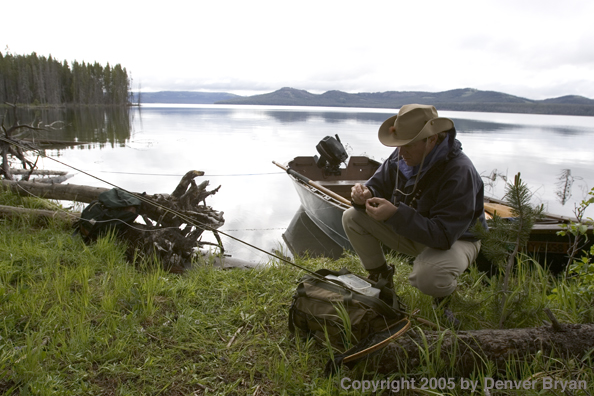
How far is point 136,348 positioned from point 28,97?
73.1 meters

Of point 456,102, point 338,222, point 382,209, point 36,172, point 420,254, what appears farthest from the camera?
point 456,102

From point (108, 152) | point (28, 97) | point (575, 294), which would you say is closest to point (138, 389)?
point (575, 294)

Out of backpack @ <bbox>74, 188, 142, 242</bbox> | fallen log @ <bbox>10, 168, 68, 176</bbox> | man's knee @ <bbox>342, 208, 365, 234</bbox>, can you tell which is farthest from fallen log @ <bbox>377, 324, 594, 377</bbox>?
fallen log @ <bbox>10, 168, 68, 176</bbox>

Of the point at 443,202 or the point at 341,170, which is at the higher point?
the point at 443,202

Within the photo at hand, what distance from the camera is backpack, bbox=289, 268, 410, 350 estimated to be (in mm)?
2244

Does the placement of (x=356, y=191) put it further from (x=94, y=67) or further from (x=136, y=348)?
(x=94, y=67)

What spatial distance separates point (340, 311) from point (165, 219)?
2.97 meters

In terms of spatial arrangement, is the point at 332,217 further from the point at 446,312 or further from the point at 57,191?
the point at 57,191

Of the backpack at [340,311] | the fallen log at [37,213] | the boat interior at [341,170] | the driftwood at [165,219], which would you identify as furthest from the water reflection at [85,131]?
the backpack at [340,311]

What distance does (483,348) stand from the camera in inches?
79.0

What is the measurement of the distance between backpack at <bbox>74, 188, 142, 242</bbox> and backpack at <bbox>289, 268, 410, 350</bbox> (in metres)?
2.59

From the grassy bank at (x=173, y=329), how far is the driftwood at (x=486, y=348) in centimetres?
5

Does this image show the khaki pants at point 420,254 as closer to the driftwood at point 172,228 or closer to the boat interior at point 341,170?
the driftwood at point 172,228

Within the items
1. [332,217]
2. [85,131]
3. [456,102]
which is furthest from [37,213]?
[456,102]
